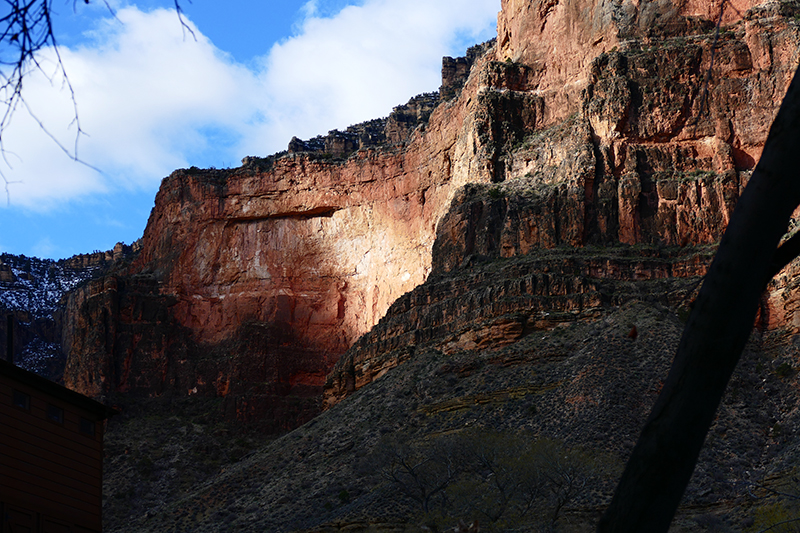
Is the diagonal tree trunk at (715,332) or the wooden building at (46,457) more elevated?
the wooden building at (46,457)

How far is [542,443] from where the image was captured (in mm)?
48531

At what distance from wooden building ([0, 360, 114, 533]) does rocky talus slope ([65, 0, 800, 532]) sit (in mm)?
20101

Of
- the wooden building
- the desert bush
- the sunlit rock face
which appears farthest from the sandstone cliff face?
the wooden building

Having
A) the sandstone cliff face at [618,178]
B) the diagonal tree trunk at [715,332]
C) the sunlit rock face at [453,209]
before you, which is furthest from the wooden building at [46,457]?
the sandstone cliff face at [618,178]

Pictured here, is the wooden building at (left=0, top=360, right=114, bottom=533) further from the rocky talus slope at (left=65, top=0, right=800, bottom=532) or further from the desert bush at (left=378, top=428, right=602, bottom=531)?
the rocky talus slope at (left=65, top=0, right=800, bottom=532)

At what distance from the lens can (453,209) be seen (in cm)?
7844

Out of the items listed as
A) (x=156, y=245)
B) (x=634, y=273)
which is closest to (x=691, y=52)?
(x=634, y=273)

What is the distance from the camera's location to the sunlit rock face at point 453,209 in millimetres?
72000

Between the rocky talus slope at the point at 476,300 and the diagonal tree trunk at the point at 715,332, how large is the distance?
29910mm

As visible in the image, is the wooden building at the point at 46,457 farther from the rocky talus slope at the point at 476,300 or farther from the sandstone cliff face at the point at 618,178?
the sandstone cliff face at the point at 618,178

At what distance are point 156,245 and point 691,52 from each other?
55454mm

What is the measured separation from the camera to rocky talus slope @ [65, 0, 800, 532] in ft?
158

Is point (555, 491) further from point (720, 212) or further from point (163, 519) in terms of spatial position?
point (720, 212)

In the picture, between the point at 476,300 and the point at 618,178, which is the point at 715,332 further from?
the point at 618,178
